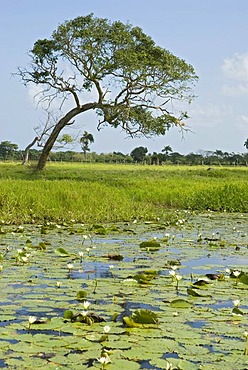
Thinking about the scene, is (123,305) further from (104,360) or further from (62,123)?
(62,123)

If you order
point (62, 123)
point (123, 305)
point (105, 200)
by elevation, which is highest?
point (62, 123)

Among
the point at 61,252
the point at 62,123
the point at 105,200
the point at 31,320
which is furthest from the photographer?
the point at 62,123

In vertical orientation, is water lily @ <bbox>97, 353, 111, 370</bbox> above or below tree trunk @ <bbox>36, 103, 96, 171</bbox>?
below

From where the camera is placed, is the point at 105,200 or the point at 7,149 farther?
the point at 7,149

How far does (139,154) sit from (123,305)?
4905 centimetres

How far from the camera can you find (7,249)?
7113 millimetres

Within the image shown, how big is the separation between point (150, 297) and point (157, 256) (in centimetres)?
235

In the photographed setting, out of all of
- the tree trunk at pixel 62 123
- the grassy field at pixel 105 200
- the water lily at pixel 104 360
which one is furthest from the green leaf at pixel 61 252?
the tree trunk at pixel 62 123

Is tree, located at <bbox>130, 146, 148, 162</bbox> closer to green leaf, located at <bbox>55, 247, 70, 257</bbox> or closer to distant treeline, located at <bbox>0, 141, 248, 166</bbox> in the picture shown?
distant treeline, located at <bbox>0, 141, 248, 166</bbox>

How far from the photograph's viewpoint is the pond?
3439 mm

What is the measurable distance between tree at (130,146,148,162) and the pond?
4428cm

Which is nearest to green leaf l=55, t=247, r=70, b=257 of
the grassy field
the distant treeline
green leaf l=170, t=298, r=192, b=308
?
green leaf l=170, t=298, r=192, b=308

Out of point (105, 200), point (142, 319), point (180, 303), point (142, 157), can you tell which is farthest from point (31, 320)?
point (142, 157)

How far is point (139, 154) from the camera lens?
53.5 m
